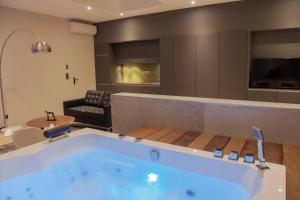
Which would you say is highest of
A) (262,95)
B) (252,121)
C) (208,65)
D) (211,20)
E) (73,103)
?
(211,20)

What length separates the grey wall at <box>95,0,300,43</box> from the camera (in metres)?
4.23

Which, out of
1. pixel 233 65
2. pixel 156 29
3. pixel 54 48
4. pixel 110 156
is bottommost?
pixel 110 156

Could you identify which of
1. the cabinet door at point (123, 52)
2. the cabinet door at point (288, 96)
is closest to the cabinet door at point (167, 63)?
the cabinet door at point (123, 52)

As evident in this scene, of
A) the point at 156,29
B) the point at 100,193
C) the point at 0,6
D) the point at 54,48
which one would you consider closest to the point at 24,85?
the point at 54,48

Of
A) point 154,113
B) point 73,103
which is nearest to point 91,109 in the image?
point 73,103

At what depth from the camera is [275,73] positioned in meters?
4.54

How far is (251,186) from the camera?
1671 millimetres

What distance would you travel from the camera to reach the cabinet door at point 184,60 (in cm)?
513

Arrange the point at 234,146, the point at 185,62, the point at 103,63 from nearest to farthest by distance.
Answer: the point at 234,146 < the point at 185,62 < the point at 103,63

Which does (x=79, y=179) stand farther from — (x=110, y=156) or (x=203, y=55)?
(x=203, y=55)

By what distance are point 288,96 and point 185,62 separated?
7.04 feet

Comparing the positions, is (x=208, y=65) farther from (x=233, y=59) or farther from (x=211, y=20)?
(x=211, y=20)

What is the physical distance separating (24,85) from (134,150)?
3.93 meters

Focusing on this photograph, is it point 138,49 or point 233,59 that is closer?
point 233,59
